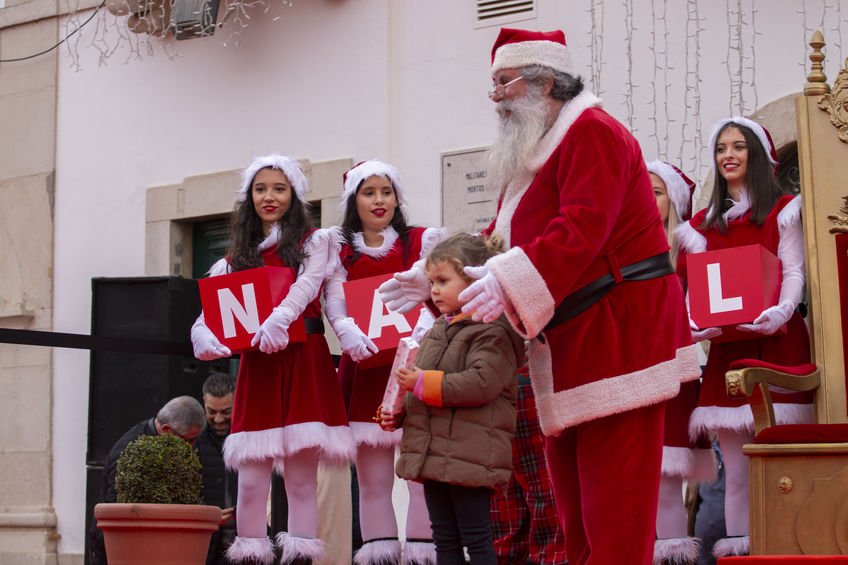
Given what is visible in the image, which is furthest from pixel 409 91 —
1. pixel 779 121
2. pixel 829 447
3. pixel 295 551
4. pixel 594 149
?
pixel 594 149

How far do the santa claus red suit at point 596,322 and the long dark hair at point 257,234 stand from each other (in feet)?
7.70

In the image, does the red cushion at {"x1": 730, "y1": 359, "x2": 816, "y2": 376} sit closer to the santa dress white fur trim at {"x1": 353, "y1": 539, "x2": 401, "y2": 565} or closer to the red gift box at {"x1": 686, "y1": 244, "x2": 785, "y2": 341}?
the red gift box at {"x1": 686, "y1": 244, "x2": 785, "y2": 341}

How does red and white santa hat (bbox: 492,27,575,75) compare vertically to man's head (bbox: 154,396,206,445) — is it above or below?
above

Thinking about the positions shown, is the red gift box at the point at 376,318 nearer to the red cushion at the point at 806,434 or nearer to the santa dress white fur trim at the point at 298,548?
the santa dress white fur trim at the point at 298,548

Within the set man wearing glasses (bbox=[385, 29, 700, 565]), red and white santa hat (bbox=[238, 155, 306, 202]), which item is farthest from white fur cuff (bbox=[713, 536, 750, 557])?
red and white santa hat (bbox=[238, 155, 306, 202])

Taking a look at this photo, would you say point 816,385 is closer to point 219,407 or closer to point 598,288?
point 598,288

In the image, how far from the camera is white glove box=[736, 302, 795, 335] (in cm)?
558

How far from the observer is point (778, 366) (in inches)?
212

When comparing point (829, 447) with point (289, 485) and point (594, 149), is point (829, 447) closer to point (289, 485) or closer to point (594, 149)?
point (594, 149)

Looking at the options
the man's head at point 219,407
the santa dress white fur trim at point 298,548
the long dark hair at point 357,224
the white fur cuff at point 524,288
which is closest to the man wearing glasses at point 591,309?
the white fur cuff at point 524,288

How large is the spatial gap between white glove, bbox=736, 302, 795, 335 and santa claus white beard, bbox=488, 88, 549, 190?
1.79 meters

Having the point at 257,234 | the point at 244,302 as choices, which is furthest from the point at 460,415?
the point at 257,234

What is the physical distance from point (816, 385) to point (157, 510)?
2538mm

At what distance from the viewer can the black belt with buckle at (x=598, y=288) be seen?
12.7ft
